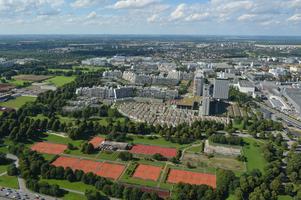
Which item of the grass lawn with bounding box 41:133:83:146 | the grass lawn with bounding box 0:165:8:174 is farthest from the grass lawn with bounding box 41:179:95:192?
the grass lawn with bounding box 41:133:83:146

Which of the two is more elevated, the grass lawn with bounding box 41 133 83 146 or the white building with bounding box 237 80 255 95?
the white building with bounding box 237 80 255 95

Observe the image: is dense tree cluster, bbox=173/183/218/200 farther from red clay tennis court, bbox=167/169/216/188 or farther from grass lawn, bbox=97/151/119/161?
grass lawn, bbox=97/151/119/161

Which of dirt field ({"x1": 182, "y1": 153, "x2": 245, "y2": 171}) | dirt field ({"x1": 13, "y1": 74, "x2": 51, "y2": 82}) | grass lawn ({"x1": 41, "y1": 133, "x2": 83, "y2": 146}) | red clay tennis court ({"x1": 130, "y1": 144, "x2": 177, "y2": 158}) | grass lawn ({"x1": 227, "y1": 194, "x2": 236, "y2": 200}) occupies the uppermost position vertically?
dirt field ({"x1": 13, "y1": 74, "x2": 51, "y2": 82})

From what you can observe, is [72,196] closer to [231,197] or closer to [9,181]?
[9,181]

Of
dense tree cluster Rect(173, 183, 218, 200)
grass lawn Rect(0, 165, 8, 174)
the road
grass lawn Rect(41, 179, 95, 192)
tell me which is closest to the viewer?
dense tree cluster Rect(173, 183, 218, 200)

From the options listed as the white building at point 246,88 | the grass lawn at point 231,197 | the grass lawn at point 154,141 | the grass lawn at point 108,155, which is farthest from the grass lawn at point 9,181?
the white building at point 246,88

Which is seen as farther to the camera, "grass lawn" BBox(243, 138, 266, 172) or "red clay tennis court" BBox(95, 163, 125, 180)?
"grass lawn" BBox(243, 138, 266, 172)

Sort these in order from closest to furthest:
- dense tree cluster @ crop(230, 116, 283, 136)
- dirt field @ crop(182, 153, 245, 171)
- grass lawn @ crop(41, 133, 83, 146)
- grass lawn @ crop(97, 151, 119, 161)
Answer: dirt field @ crop(182, 153, 245, 171), grass lawn @ crop(97, 151, 119, 161), grass lawn @ crop(41, 133, 83, 146), dense tree cluster @ crop(230, 116, 283, 136)

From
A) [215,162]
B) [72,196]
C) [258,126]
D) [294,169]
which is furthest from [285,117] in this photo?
[72,196]

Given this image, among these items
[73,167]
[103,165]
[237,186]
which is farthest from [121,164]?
[237,186]
